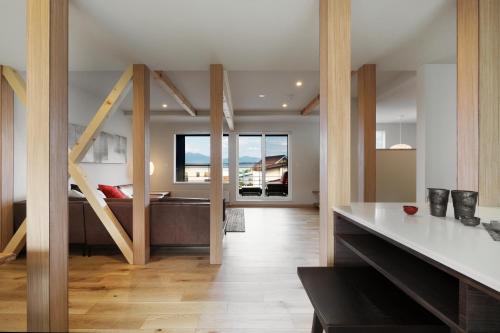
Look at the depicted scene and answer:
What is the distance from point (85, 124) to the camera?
4520 millimetres

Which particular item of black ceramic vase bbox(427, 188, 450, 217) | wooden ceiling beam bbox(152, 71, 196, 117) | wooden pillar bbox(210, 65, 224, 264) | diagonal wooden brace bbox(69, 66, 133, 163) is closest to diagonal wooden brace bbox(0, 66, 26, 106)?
diagonal wooden brace bbox(69, 66, 133, 163)

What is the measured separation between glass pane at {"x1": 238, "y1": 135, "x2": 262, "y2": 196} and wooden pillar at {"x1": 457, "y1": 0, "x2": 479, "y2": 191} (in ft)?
19.7

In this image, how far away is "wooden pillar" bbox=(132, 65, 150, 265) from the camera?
2996 mm

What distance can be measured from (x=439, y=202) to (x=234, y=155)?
6504 mm

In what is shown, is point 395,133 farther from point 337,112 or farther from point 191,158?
point 337,112

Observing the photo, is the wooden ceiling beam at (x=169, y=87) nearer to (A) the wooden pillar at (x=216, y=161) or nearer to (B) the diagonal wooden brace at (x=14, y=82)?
(A) the wooden pillar at (x=216, y=161)

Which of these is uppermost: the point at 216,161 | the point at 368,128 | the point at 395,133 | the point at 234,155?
the point at 395,133

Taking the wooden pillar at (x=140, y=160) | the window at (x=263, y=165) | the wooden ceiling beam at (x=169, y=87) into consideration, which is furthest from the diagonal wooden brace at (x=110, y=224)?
the window at (x=263, y=165)

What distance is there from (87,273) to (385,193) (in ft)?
13.7

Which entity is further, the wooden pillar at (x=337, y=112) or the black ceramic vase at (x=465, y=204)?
the wooden pillar at (x=337, y=112)

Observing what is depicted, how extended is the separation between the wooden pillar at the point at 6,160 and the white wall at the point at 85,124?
0.29 feet

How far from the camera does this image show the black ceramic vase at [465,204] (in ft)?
3.58

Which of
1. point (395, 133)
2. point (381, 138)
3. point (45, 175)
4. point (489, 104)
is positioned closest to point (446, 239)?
point (489, 104)

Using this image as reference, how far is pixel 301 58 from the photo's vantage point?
283cm
